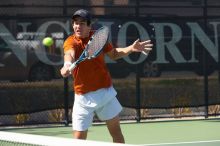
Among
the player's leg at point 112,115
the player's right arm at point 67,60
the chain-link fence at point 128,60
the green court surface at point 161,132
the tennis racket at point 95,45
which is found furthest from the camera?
the chain-link fence at point 128,60

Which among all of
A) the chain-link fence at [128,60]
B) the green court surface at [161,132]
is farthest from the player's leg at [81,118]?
the chain-link fence at [128,60]

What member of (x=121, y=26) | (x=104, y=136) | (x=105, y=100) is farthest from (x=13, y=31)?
(x=105, y=100)

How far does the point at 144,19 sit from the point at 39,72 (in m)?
2.04

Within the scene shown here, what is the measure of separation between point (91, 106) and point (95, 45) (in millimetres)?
526

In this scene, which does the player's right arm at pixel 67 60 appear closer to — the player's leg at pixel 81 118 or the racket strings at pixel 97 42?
the racket strings at pixel 97 42

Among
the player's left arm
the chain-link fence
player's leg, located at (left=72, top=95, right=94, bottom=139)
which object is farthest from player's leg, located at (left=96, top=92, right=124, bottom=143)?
the chain-link fence

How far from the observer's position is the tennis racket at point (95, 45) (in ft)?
16.9

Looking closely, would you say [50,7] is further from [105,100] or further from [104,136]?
[105,100]

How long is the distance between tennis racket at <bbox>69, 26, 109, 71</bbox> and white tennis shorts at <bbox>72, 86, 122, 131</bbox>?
360mm

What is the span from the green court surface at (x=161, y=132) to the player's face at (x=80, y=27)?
9.79 ft

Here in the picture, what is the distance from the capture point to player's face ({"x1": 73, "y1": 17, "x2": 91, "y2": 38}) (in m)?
5.21

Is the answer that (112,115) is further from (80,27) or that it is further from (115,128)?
(80,27)

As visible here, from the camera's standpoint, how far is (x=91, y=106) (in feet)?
17.6

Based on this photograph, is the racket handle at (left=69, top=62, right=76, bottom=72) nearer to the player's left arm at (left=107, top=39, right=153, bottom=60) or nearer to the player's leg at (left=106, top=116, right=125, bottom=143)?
the player's left arm at (left=107, top=39, right=153, bottom=60)
